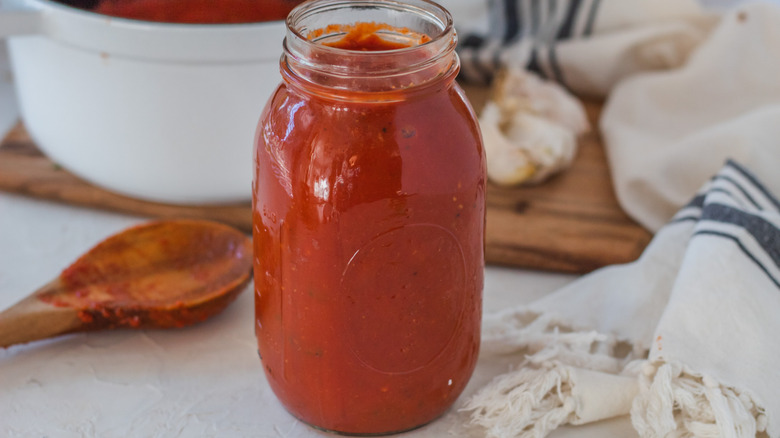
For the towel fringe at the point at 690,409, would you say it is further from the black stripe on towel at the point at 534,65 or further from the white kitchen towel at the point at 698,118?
the black stripe on towel at the point at 534,65

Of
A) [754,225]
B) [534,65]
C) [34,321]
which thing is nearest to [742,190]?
[754,225]

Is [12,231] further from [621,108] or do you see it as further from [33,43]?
[621,108]

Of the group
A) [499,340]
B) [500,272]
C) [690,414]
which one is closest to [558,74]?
[500,272]

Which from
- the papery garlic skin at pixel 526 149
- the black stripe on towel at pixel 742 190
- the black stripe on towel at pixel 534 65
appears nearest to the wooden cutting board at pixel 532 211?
the papery garlic skin at pixel 526 149

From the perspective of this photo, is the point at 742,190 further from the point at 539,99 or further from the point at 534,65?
the point at 534,65

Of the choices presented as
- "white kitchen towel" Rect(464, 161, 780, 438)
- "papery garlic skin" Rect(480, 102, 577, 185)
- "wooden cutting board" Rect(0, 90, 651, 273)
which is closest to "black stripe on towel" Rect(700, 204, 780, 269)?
"white kitchen towel" Rect(464, 161, 780, 438)

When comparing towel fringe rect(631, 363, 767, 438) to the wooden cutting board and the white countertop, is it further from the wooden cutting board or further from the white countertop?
the wooden cutting board
